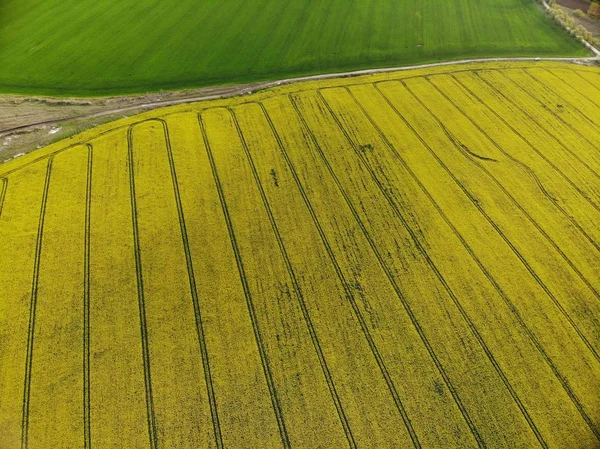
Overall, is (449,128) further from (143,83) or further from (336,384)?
(143,83)

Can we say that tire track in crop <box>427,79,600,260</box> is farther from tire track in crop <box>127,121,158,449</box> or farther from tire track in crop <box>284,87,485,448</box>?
tire track in crop <box>127,121,158,449</box>

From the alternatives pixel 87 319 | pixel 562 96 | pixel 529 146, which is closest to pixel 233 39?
pixel 529 146

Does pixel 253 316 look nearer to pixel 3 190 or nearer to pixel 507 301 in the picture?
pixel 507 301

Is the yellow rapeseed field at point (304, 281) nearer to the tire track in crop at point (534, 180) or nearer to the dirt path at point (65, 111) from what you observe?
the tire track in crop at point (534, 180)

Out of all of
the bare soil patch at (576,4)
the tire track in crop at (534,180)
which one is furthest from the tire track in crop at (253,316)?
the bare soil patch at (576,4)

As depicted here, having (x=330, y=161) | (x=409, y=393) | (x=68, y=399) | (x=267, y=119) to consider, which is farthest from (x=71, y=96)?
(x=409, y=393)
